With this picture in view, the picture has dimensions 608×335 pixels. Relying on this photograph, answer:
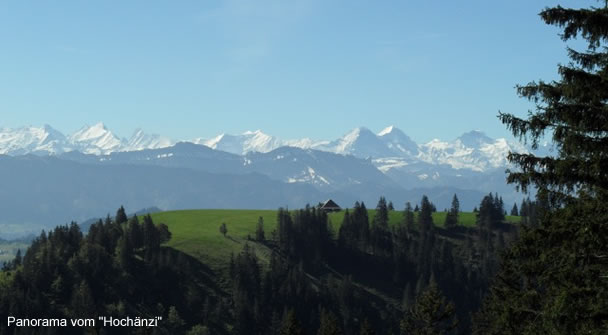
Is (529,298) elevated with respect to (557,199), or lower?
lower


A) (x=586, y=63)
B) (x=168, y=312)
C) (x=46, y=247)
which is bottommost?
(x=168, y=312)

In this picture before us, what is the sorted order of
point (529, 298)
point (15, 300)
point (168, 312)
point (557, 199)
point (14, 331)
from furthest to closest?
point (168, 312) < point (15, 300) < point (14, 331) < point (529, 298) < point (557, 199)

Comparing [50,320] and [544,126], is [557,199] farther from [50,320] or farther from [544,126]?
[50,320]

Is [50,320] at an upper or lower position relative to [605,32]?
lower

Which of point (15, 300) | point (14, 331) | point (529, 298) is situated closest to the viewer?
point (529, 298)

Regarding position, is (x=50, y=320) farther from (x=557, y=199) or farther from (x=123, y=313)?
(x=557, y=199)

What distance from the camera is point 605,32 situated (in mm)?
19531

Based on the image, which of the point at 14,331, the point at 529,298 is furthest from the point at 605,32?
the point at 14,331

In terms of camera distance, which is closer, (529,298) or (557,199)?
(557,199)

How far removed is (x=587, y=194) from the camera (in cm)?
2019

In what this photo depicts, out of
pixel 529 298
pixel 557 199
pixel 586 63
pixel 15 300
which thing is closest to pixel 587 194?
pixel 557 199

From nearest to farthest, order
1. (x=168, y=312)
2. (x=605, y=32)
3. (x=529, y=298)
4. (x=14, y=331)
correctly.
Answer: (x=605, y=32) → (x=529, y=298) → (x=14, y=331) → (x=168, y=312)

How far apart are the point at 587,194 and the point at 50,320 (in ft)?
534

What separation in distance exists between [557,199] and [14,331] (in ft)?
Result: 512
